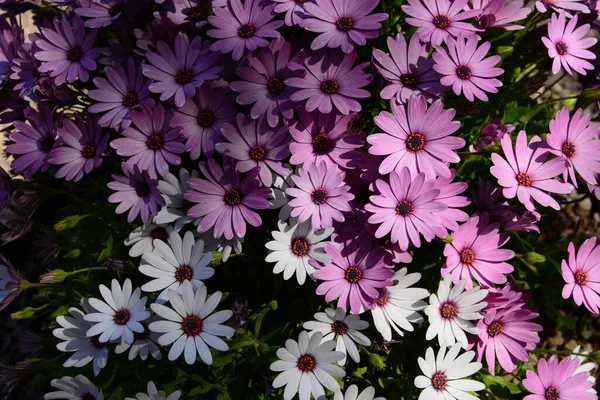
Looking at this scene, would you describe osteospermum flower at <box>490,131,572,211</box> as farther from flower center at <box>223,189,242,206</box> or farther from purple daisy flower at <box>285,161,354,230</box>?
flower center at <box>223,189,242,206</box>

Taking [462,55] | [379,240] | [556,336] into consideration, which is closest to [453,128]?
[462,55]

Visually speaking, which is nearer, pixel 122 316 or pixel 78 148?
pixel 122 316

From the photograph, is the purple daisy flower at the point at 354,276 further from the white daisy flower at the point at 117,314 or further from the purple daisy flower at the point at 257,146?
the white daisy flower at the point at 117,314

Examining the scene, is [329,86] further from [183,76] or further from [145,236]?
[145,236]

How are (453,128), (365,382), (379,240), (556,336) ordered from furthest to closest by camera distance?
(556,336) < (365,382) < (379,240) < (453,128)

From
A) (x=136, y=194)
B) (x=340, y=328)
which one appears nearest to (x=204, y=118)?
(x=136, y=194)

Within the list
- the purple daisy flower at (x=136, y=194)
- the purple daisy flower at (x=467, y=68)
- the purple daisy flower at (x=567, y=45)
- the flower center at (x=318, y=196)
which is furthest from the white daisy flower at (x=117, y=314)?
the purple daisy flower at (x=567, y=45)

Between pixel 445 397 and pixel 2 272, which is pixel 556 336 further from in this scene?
pixel 2 272
